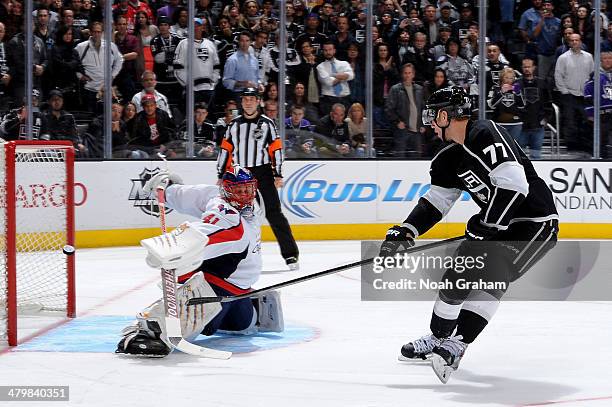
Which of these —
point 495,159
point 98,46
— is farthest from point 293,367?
point 98,46

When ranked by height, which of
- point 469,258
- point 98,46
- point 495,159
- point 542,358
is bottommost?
point 542,358

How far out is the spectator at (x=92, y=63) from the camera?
9.45 metres

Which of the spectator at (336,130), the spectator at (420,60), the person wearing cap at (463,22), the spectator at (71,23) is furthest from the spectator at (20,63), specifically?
the person wearing cap at (463,22)

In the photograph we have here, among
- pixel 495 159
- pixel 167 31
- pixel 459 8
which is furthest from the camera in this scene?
pixel 459 8

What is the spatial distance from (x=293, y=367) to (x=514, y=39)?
6.78 metres

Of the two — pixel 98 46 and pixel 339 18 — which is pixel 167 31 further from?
pixel 339 18

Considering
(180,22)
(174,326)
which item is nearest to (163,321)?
(174,326)

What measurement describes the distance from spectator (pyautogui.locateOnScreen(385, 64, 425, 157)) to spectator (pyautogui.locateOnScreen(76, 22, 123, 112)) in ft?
8.70

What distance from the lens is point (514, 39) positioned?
10.8m

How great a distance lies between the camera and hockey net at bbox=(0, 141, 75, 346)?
17.0ft

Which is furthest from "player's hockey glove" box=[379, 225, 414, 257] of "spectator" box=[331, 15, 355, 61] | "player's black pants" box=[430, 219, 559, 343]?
"spectator" box=[331, 15, 355, 61]

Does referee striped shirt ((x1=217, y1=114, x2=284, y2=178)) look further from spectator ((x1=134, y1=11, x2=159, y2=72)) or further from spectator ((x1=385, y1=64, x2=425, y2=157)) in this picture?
Result: spectator ((x1=385, y1=64, x2=425, y2=157))

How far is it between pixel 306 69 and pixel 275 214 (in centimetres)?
256

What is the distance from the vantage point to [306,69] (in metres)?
10.3
